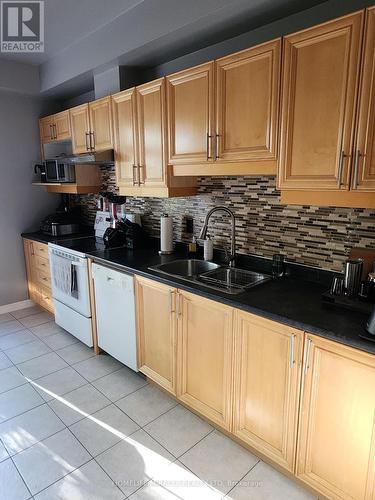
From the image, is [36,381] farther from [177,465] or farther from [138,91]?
[138,91]

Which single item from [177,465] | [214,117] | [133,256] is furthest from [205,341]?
[214,117]

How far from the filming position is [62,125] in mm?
3393

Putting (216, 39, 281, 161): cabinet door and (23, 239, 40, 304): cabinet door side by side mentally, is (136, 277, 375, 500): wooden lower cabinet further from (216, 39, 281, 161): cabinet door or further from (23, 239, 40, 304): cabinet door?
(23, 239, 40, 304): cabinet door

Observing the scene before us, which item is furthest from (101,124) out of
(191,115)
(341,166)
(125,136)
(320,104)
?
(341,166)

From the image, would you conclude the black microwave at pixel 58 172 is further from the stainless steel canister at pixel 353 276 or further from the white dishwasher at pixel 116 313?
the stainless steel canister at pixel 353 276

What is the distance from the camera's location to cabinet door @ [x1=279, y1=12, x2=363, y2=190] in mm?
1397

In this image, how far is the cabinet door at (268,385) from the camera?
152cm

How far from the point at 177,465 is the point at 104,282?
1.35m

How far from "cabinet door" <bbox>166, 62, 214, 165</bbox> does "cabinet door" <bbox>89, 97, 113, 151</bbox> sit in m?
0.76

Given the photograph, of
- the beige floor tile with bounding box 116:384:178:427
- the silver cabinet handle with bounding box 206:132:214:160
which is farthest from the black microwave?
the beige floor tile with bounding box 116:384:178:427

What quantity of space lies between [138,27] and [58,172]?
1.76 metres

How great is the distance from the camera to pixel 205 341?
1897 millimetres

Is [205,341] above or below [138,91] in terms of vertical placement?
below

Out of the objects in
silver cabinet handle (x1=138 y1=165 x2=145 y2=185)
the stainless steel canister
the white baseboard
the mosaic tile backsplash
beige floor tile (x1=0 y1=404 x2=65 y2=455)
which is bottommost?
beige floor tile (x1=0 y1=404 x2=65 y2=455)
